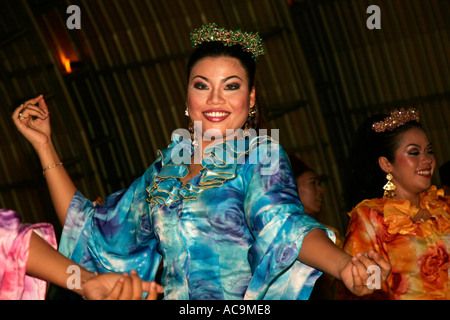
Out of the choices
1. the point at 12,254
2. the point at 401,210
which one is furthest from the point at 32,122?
the point at 401,210

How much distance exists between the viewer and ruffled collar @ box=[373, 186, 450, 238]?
3.58 meters

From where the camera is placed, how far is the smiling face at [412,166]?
12.0 feet

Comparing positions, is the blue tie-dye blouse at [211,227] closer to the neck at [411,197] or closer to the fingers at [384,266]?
the fingers at [384,266]

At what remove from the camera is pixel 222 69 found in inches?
102

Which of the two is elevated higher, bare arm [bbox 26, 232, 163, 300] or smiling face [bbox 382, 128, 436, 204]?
bare arm [bbox 26, 232, 163, 300]

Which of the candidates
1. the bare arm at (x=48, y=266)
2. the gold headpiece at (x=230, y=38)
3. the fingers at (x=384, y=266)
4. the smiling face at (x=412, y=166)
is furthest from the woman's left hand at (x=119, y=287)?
the smiling face at (x=412, y=166)

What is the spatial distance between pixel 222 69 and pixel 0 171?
4658 millimetres

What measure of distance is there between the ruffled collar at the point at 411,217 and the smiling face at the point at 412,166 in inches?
3.3

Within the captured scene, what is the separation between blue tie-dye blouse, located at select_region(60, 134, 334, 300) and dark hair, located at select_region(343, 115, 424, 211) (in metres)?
1.53

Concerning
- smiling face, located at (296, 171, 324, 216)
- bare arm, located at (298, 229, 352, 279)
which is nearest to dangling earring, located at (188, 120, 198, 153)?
bare arm, located at (298, 229, 352, 279)

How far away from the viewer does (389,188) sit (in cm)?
380

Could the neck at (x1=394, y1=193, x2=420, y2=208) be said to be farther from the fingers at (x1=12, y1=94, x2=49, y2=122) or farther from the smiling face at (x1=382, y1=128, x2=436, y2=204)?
the fingers at (x1=12, y1=94, x2=49, y2=122)
